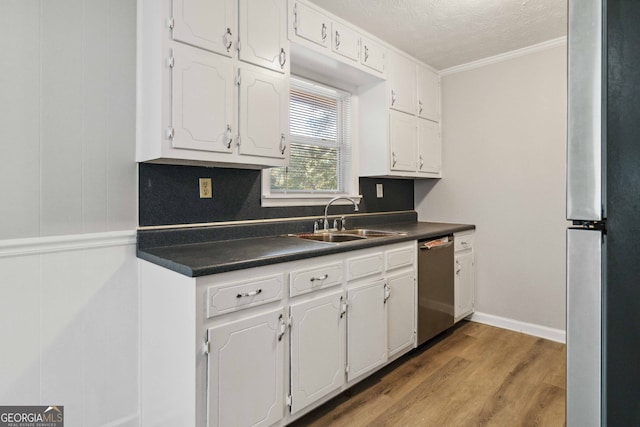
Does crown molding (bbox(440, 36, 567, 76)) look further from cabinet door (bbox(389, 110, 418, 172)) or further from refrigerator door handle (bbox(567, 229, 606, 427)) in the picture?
refrigerator door handle (bbox(567, 229, 606, 427))

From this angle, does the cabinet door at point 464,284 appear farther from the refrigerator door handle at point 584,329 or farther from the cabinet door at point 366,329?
the refrigerator door handle at point 584,329

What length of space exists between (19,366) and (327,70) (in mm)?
2565

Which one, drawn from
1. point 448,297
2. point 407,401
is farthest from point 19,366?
point 448,297

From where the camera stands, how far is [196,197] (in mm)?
2076

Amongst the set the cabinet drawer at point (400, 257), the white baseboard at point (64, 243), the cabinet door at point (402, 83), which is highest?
the cabinet door at point (402, 83)

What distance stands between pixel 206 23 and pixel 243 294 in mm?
1339

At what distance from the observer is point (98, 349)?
173 centimetres

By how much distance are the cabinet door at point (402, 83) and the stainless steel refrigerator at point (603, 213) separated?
2.60m

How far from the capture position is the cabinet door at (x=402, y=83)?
9.94 feet

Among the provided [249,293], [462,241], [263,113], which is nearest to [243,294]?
[249,293]

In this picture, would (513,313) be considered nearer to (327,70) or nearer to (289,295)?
(289,295)

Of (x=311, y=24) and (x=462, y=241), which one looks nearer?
(x=311, y=24)

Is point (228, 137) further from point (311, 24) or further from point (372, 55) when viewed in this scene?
point (372, 55)
